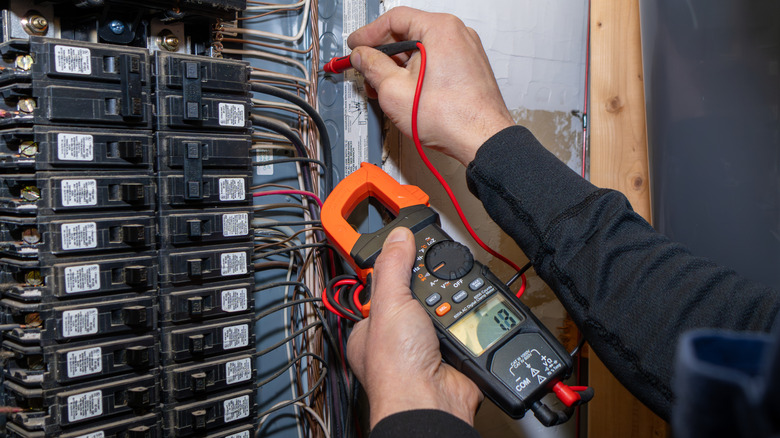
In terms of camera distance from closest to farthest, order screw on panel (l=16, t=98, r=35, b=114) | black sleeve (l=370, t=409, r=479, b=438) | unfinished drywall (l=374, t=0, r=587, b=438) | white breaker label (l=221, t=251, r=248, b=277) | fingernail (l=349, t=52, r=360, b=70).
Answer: black sleeve (l=370, t=409, r=479, b=438) < screw on panel (l=16, t=98, r=35, b=114) < white breaker label (l=221, t=251, r=248, b=277) < fingernail (l=349, t=52, r=360, b=70) < unfinished drywall (l=374, t=0, r=587, b=438)

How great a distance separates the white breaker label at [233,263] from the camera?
745mm

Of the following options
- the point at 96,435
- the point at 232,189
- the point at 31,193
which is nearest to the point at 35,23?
the point at 31,193

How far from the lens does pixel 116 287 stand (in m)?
0.67

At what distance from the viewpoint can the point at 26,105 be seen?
0.65 meters

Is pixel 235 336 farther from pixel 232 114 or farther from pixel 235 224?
pixel 232 114

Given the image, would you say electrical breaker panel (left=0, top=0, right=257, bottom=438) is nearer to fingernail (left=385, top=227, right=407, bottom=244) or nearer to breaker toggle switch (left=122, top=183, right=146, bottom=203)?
breaker toggle switch (left=122, top=183, right=146, bottom=203)

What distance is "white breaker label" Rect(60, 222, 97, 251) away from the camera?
24.6 inches

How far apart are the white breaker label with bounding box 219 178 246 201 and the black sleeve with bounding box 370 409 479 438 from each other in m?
0.38

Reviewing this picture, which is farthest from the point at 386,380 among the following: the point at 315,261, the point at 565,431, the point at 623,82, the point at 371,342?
the point at 623,82

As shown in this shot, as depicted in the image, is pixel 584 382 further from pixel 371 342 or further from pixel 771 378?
pixel 771 378

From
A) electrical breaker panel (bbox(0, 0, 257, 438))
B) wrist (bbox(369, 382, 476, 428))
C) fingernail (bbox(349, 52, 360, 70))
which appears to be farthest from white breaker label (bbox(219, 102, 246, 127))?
wrist (bbox(369, 382, 476, 428))

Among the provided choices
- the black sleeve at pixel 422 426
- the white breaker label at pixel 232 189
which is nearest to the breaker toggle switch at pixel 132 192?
the white breaker label at pixel 232 189

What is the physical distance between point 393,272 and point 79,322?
0.41 meters

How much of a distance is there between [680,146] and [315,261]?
2.30 feet
